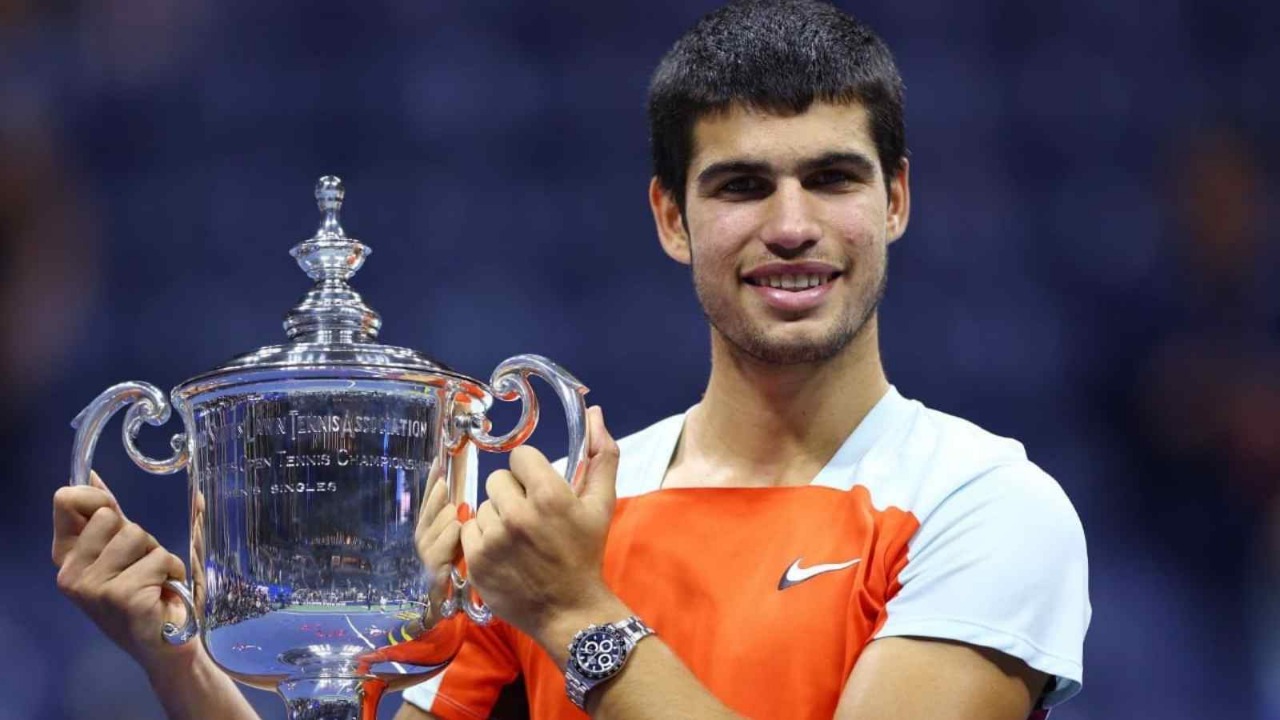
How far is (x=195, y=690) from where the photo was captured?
204 centimetres

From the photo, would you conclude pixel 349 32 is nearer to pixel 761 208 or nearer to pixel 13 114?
pixel 13 114

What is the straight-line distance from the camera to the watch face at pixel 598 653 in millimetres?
1768

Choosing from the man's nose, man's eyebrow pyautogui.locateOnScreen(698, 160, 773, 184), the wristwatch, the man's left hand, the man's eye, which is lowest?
the wristwatch

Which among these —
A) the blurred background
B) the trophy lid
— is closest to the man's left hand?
the trophy lid

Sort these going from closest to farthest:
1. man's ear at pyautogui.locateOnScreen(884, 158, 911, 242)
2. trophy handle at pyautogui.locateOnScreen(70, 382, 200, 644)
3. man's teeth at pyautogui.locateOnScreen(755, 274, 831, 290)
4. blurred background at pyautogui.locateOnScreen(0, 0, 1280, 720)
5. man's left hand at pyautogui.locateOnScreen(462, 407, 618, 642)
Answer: man's left hand at pyautogui.locateOnScreen(462, 407, 618, 642) < trophy handle at pyautogui.locateOnScreen(70, 382, 200, 644) < man's teeth at pyautogui.locateOnScreen(755, 274, 831, 290) < man's ear at pyautogui.locateOnScreen(884, 158, 911, 242) < blurred background at pyautogui.locateOnScreen(0, 0, 1280, 720)

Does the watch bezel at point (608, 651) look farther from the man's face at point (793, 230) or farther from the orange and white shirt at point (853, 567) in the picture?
the man's face at point (793, 230)

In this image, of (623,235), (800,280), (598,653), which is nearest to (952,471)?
(800,280)

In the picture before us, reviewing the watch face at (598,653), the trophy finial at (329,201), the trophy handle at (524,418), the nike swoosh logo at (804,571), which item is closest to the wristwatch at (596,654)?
the watch face at (598,653)

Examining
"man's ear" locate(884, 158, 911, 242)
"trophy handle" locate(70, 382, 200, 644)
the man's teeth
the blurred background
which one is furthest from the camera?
the blurred background

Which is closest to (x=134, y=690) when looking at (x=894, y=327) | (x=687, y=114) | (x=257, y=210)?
(x=257, y=210)

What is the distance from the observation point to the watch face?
1768mm

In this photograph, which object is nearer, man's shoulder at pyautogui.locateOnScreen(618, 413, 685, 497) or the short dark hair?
the short dark hair

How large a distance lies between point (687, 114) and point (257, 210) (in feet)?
7.57

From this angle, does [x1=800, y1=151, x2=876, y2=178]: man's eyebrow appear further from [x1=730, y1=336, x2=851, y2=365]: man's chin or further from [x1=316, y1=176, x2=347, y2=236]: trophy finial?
[x1=316, y1=176, x2=347, y2=236]: trophy finial
